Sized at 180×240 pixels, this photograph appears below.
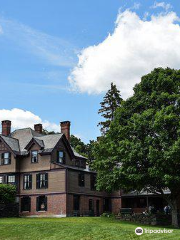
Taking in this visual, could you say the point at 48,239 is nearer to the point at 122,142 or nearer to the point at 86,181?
the point at 122,142

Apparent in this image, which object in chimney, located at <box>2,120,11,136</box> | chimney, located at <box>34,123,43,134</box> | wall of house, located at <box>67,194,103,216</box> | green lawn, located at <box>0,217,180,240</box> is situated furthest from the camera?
chimney, located at <box>34,123,43,134</box>

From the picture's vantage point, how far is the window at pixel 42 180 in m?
51.3

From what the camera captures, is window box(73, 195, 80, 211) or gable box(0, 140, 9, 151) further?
gable box(0, 140, 9, 151)

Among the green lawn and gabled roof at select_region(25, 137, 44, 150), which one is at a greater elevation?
gabled roof at select_region(25, 137, 44, 150)

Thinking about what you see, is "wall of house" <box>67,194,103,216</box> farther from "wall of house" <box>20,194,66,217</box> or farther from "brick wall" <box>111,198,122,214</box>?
"brick wall" <box>111,198,122,214</box>

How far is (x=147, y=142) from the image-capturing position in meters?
37.3

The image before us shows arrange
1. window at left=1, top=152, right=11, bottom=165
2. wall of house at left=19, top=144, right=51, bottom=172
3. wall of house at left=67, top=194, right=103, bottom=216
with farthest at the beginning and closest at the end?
window at left=1, top=152, right=11, bottom=165
wall of house at left=19, top=144, right=51, bottom=172
wall of house at left=67, top=194, right=103, bottom=216

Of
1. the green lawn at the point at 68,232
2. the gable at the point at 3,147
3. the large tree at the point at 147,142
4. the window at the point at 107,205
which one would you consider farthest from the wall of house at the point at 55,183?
the green lawn at the point at 68,232

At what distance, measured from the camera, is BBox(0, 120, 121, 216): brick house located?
50.0 m

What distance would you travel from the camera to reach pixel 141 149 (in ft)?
122

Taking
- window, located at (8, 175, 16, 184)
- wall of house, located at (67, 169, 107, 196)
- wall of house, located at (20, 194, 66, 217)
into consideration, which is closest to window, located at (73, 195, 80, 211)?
wall of house, located at (67, 169, 107, 196)

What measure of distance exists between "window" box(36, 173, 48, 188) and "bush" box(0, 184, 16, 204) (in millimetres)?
3372

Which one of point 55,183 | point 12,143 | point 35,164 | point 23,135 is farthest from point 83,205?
point 23,135

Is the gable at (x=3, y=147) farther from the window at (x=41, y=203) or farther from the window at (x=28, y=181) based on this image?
the window at (x=41, y=203)
